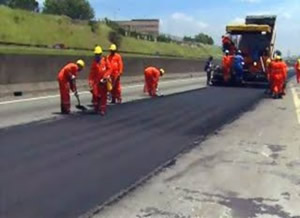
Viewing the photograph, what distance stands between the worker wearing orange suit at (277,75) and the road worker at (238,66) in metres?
6.04

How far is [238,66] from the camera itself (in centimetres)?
3238

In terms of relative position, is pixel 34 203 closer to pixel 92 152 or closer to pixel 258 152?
pixel 92 152

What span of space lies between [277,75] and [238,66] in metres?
7.61

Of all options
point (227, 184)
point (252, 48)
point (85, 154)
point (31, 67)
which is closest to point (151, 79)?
point (31, 67)

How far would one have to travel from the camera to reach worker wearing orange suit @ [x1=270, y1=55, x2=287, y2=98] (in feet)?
81.7

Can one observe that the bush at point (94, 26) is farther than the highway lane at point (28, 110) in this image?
Yes

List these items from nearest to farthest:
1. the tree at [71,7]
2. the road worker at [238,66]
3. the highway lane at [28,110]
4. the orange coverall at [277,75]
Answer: the highway lane at [28,110]
the orange coverall at [277,75]
the road worker at [238,66]
the tree at [71,7]

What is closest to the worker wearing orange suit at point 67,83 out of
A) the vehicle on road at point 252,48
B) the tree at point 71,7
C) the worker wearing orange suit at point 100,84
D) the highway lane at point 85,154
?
the worker wearing orange suit at point 100,84

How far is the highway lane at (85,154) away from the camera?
721cm

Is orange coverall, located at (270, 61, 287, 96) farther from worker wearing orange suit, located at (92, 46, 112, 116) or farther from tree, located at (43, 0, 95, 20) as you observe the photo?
tree, located at (43, 0, 95, 20)

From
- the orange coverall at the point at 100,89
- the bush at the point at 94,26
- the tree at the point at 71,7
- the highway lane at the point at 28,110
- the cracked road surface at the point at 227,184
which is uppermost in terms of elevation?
the tree at the point at 71,7

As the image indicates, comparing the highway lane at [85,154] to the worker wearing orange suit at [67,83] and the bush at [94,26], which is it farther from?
the bush at [94,26]

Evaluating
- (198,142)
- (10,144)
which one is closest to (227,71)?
(198,142)

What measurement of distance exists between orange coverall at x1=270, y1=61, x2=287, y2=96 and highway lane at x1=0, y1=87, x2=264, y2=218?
7556 millimetres
